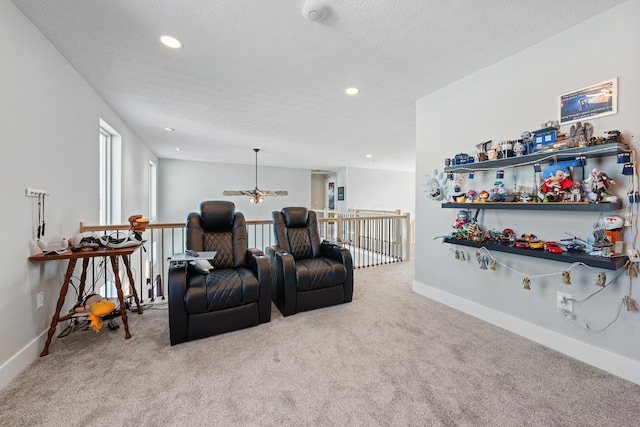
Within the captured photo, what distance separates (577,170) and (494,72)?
1.19m

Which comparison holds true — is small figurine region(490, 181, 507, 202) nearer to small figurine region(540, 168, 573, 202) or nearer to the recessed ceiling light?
small figurine region(540, 168, 573, 202)

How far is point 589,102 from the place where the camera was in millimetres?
1858

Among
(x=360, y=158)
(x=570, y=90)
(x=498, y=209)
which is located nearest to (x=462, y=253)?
(x=498, y=209)

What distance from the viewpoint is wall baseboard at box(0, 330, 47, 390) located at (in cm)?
162

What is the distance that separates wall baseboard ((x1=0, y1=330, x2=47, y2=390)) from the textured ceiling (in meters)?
2.40

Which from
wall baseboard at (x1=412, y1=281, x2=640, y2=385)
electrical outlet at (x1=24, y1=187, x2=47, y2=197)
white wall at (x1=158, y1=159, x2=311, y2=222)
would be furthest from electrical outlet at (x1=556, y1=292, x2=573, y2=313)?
white wall at (x1=158, y1=159, x2=311, y2=222)

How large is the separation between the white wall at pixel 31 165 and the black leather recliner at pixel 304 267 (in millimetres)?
1938

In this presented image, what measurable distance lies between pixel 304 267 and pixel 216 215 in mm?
1156

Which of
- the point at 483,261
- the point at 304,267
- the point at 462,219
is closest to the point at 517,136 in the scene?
the point at 462,219

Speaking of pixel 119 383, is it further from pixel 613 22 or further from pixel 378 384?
pixel 613 22

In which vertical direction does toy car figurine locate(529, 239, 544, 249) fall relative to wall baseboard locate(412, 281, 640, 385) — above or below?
above

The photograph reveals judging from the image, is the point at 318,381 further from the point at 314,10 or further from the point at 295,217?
the point at 314,10

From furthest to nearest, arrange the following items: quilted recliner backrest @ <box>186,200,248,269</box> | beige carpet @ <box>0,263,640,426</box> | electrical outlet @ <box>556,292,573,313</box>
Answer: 1. quilted recliner backrest @ <box>186,200,248,269</box>
2. electrical outlet @ <box>556,292,573,313</box>
3. beige carpet @ <box>0,263,640,426</box>

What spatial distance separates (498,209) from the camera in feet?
7.84
